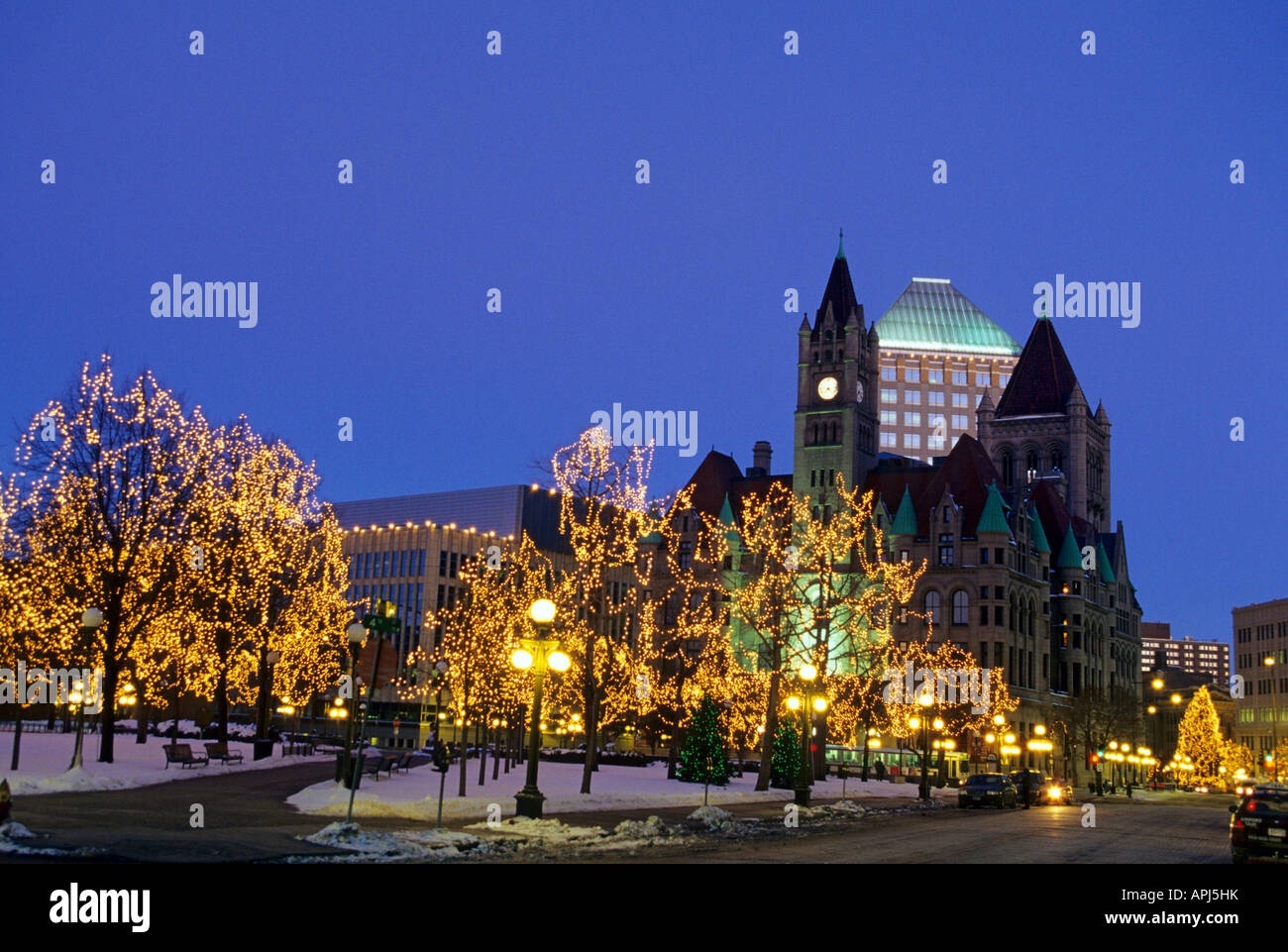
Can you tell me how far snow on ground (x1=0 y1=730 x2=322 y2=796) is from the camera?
30.2 meters

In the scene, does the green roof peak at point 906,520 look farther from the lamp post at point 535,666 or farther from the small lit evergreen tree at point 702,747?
the lamp post at point 535,666

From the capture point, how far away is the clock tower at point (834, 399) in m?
119

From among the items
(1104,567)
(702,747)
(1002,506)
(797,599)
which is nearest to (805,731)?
(702,747)

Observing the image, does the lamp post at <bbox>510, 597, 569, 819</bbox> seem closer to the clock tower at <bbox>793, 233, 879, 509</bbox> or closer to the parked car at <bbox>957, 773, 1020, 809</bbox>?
the parked car at <bbox>957, 773, 1020, 809</bbox>

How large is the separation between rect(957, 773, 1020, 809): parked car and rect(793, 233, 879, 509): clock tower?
67.2m

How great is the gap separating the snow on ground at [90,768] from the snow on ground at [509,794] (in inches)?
207

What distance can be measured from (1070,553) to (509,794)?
3870 inches

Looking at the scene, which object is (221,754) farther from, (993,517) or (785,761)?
(993,517)

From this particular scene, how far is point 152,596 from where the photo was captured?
4116 cm

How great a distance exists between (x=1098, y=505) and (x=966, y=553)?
40985mm

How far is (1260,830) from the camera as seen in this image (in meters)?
24.3

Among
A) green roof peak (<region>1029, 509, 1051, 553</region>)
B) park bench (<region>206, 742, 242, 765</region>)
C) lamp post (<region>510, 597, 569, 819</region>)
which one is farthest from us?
green roof peak (<region>1029, 509, 1051, 553</region>)

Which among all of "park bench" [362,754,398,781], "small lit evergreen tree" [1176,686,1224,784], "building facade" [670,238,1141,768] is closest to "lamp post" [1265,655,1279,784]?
"small lit evergreen tree" [1176,686,1224,784]
